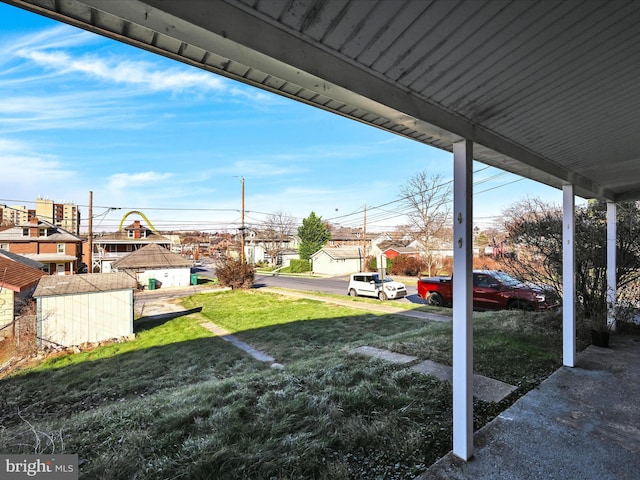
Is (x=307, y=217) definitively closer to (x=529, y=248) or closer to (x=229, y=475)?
(x=529, y=248)

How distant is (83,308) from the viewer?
805 cm

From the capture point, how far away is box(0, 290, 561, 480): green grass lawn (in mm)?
2010

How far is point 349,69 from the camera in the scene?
4.81 feet

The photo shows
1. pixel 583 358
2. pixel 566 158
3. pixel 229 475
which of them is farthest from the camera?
pixel 583 358

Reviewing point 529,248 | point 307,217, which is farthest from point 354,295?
point 307,217

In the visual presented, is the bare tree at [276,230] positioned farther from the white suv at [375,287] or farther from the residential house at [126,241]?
the white suv at [375,287]

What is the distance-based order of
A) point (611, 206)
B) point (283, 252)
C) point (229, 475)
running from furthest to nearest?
1. point (283, 252)
2. point (611, 206)
3. point (229, 475)

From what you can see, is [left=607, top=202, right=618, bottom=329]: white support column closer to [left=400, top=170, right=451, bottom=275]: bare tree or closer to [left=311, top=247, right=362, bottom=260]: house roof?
[left=400, top=170, right=451, bottom=275]: bare tree

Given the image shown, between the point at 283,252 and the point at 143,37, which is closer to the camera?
the point at 143,37

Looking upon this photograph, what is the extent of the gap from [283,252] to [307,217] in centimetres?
943

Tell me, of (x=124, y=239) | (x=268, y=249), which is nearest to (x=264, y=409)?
(x=124, y=239)

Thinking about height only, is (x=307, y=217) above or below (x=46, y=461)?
above

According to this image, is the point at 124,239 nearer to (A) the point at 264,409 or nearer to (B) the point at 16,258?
(B) the point at 16,258
